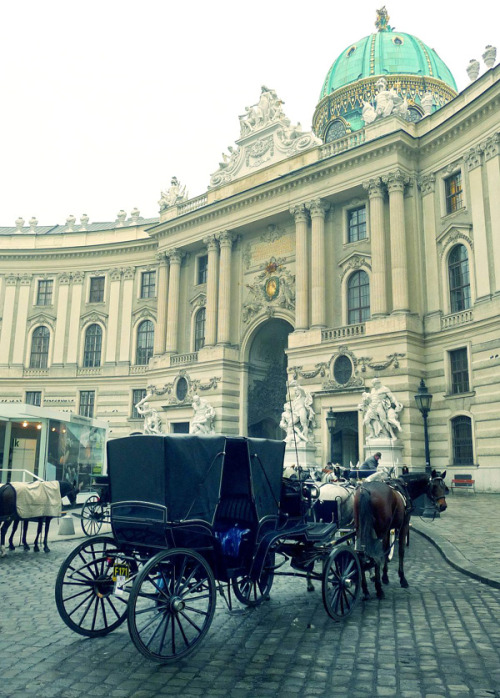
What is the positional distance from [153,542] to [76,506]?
16.4 m

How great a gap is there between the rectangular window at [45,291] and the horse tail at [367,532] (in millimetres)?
42408

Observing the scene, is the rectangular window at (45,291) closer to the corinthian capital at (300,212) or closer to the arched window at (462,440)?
the corinthian capital at (300,212)

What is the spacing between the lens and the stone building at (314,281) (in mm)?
27594

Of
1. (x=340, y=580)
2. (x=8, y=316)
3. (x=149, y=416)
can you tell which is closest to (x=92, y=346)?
(x=8, y=316)

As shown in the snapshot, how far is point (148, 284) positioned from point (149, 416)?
11186mm

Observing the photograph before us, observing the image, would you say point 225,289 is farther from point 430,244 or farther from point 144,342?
→ point 430,244

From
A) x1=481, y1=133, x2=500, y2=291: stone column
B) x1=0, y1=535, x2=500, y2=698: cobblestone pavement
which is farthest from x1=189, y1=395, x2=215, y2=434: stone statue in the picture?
x1=0, y1=535, x2=500, y2=698: cobblestone pavement

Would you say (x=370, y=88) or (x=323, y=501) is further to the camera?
(x=370, y=88)

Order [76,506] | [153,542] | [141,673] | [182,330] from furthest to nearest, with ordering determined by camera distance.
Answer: [182,330]
[76,506]
[153,542]
[141,673]

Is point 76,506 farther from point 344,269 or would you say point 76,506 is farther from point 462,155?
point 462,155

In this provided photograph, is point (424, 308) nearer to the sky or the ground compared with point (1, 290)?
nearer to the ground

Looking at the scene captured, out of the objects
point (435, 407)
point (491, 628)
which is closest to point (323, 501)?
point (491, 628)

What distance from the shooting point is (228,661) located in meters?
5.66

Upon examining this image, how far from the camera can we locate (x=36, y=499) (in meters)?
12.5
